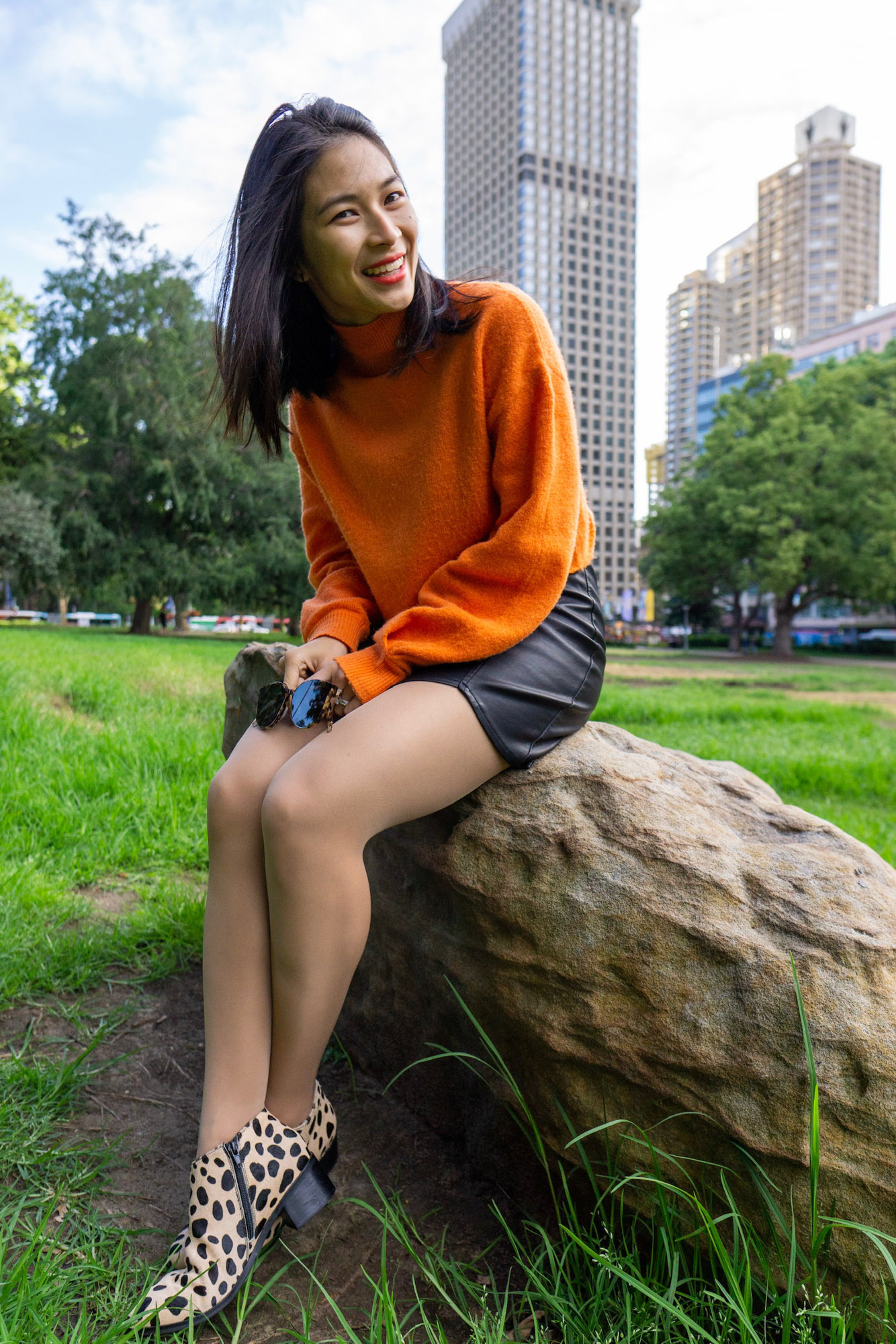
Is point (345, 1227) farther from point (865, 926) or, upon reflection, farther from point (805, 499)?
point (805, 499)

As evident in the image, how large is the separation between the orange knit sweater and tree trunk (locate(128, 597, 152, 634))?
64.6 ft

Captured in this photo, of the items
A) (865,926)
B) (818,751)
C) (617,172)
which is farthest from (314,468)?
(617,172)

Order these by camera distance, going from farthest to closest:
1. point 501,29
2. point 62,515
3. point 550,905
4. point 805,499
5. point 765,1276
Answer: point 501,29, point 805,499, point 62,515, point 550,905, point 765,1276

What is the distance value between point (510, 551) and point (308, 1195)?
125 centimetres

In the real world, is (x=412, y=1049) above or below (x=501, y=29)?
below

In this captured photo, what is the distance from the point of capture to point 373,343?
1.89m

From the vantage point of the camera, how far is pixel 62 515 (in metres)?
18.6

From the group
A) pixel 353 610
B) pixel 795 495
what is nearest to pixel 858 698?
pixel 353 610

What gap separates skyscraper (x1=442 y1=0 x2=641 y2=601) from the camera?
91.1 m

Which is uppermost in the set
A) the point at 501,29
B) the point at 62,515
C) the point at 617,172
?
the point at 501,29

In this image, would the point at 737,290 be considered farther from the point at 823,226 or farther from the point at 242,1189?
the point at 242,1189

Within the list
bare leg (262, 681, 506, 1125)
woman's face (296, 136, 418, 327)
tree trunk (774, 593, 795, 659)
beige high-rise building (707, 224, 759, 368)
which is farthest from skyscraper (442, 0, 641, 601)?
bare leg (262, 681, 506, 1125)

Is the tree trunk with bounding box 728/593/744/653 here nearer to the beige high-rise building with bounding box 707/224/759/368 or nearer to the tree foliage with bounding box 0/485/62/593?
the tree foliage with bounding box 0/485/62/593

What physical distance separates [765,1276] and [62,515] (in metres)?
20.0
